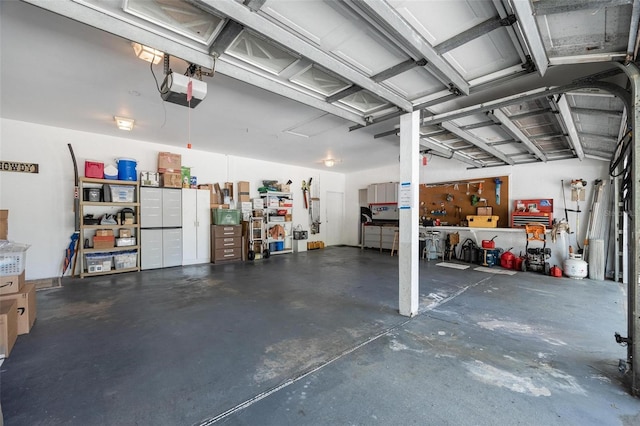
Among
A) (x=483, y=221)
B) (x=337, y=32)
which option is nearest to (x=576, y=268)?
(x=483, y=221)

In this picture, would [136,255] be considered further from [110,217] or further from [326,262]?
[326,262]

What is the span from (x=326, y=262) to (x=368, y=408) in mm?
5077

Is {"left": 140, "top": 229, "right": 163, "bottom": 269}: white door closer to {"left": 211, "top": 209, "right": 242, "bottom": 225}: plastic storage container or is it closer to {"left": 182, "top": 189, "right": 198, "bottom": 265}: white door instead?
{"left": 182, "top": 189, "right": 198, "bottom": 265}: white door

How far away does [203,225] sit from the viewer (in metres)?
6.58

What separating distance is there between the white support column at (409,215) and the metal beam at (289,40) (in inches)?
29.3

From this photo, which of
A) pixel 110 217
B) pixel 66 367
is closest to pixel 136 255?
pixel 110 217

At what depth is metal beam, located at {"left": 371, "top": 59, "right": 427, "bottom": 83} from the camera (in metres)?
2.29

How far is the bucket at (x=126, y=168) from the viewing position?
214 inches

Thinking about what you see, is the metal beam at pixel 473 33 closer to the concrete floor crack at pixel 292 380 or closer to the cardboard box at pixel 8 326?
the concrete floor crack at pixel 292 380

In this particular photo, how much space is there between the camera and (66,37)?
2344 mm

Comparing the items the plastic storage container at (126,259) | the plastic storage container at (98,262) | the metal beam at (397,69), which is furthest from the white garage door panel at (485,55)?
the plastic storage container at (98,262)

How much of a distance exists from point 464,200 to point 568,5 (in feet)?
21.1

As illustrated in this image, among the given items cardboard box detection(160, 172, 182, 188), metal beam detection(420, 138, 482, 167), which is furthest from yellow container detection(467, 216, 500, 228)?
cardboard box detection(160, 172, 182, 188)

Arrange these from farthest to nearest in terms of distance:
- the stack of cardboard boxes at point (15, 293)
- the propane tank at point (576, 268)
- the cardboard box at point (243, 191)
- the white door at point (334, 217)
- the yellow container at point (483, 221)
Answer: the white door at point (334, 217)
the cardboard box at point (243, 191)
the yellow container at point (483, 221)
the propane tank at point (576, 268)
the stack of cardboard boxes at point (15, 293)
